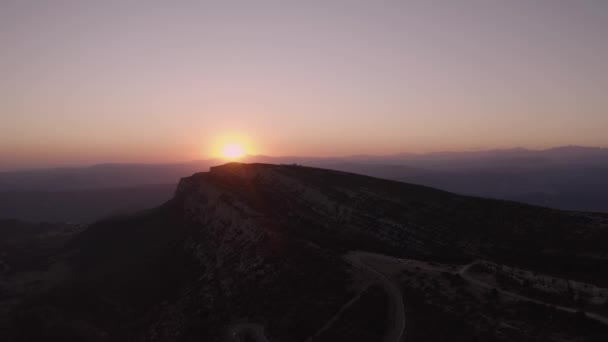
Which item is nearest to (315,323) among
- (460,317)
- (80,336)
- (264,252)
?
(460,317)

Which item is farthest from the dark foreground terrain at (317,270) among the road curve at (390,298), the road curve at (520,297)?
the road curve at (520,297)

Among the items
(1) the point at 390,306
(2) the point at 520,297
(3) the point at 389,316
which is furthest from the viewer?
(1) the point at 390,306

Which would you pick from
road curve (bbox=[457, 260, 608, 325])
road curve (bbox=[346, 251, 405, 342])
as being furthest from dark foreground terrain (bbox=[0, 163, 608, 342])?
road curve (bbox=[457, 260, 608, 325])

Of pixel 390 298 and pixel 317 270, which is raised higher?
pixel 317 270

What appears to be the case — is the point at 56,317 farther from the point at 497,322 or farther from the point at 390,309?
the point at 497,322

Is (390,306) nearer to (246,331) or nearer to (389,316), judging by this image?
(389,316)

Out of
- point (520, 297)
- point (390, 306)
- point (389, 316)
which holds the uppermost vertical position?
point (520, 297)

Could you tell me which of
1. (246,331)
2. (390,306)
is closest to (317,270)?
(246,331)

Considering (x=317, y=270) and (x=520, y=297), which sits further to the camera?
(x=317, y=270)

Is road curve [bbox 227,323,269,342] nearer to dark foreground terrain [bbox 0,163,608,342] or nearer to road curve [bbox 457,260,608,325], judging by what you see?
dark foreground terrain [bbox 0,163,608,342]

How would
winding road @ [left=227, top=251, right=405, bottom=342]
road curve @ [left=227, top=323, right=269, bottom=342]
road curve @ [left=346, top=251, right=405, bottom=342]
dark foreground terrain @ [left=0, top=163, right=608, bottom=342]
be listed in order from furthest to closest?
road curve @ [left=227, top=323, right=269, bottom=342] < dark foreground terrain @ [left=0, top=163, right=608, bottom=342] < winding road @ [left=227, top=251, right=405, bottom=342] < road curve @ [left=346, top=251, right=405, bottom=342]
